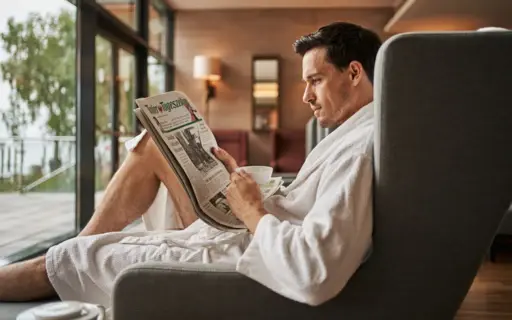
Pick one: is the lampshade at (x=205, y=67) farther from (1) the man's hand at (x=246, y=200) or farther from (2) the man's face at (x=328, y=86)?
(1) the man's hand at (x=246, y=200)

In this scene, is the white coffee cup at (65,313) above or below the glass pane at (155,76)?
below

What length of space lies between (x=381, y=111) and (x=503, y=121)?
8.1 inches

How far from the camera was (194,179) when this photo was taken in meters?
1.25

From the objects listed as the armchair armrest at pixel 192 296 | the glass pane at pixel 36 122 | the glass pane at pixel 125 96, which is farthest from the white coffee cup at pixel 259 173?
the glass pane at pixel 125 96

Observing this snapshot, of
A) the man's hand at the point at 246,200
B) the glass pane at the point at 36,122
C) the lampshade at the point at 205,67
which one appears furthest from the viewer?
the lampshade at the point at 205,67

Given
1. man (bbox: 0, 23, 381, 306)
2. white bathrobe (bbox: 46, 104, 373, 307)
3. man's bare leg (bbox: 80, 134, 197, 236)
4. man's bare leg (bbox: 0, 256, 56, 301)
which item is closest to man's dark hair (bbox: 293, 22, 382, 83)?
man (bbox: 0, 23, 381, 306)

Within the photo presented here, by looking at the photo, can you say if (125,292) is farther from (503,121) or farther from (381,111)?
(503,121)

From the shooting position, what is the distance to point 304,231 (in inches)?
37.3

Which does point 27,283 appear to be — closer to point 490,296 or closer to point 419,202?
point 419,202

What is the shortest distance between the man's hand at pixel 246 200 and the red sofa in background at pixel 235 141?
586 cm

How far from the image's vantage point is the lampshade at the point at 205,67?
6938mm

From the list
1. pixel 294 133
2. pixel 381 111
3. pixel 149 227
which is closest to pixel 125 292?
pixel 381 111

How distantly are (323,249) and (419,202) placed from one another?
0.19 metres

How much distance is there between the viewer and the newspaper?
1.17 metres
